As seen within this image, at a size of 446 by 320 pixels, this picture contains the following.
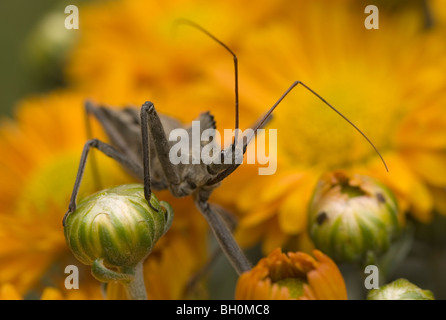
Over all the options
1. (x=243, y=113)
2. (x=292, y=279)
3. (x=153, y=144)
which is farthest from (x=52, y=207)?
(x=292, y=279)

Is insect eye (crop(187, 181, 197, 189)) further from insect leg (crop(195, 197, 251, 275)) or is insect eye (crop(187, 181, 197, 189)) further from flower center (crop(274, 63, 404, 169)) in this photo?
flower center (crop(274, 63, 404, 169))

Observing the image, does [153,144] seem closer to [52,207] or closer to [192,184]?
[192,184]

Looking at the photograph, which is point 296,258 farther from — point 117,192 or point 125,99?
point 125,99

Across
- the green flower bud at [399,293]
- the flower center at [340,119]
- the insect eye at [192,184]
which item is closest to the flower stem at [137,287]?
the insect eye at [192,184]

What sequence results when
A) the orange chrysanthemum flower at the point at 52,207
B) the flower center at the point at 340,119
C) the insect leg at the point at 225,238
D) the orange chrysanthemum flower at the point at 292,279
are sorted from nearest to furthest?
the orange chrysanthemum flower at the point at 292,279
the insect leg at the point at 225,238
the orange chrysanthemum flower at the point at 52,207
the flower center at the point at 340,119

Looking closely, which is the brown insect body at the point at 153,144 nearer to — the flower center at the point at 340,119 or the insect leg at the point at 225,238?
the insect leg at the point at 225,238

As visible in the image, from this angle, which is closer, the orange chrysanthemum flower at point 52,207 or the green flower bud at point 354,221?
the green flower bud at point 354,221

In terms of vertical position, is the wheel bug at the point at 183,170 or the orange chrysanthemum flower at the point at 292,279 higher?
the wheel bug at the point at 183,170

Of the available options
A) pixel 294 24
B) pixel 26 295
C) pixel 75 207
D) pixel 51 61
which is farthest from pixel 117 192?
pixel 51 61
